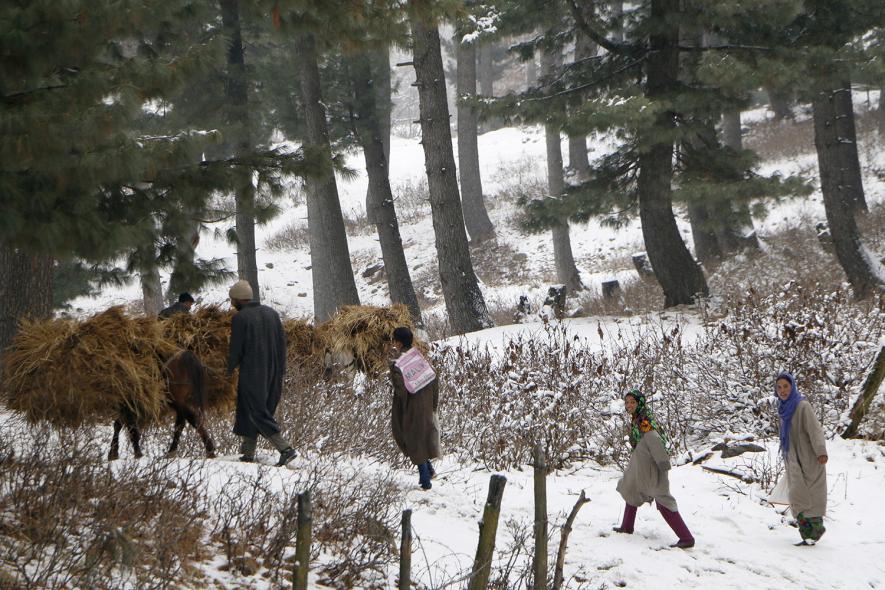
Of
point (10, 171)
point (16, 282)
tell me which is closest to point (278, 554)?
point (10, 171)

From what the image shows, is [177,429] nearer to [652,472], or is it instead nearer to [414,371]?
[414,371]

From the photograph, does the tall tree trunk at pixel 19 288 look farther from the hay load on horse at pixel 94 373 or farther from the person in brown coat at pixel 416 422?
the person in brown coat at pixel 416 422

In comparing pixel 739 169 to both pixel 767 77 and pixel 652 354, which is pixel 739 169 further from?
pixel 652 354

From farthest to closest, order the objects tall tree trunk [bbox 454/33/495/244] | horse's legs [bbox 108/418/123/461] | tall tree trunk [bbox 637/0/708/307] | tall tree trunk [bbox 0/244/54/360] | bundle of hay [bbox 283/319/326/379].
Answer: tall tree trunk [bbox 454/33/495/244] → tall tree trunk [bbox 637/0/708/307] → bundle of hay [bbox 283/319/326/379] → tall tree trunk [bbox 0/244/54/360] → horse's legs [bbox 108/418/123/461]

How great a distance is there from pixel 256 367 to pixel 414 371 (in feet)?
4.33

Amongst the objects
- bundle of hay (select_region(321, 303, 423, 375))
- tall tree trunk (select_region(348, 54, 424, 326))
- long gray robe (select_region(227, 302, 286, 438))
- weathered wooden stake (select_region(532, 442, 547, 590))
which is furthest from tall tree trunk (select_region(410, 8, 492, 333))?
weathered wooden stake (select_region(532, 442, 547, 590))

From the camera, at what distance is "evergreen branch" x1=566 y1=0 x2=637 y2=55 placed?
13.5 meters

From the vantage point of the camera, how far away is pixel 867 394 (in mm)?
8867

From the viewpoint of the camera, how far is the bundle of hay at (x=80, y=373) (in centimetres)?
662

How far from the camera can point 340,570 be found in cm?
498

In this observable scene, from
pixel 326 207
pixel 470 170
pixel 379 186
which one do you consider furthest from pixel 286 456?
pixel 470 170

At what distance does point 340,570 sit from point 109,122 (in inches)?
117

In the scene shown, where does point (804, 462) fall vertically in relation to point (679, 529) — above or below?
above

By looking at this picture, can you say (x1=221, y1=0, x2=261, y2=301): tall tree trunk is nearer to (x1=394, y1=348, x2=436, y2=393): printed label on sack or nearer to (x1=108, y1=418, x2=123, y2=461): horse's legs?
(x1=108, y1=418, x2=123, y2=461): horse's legs
